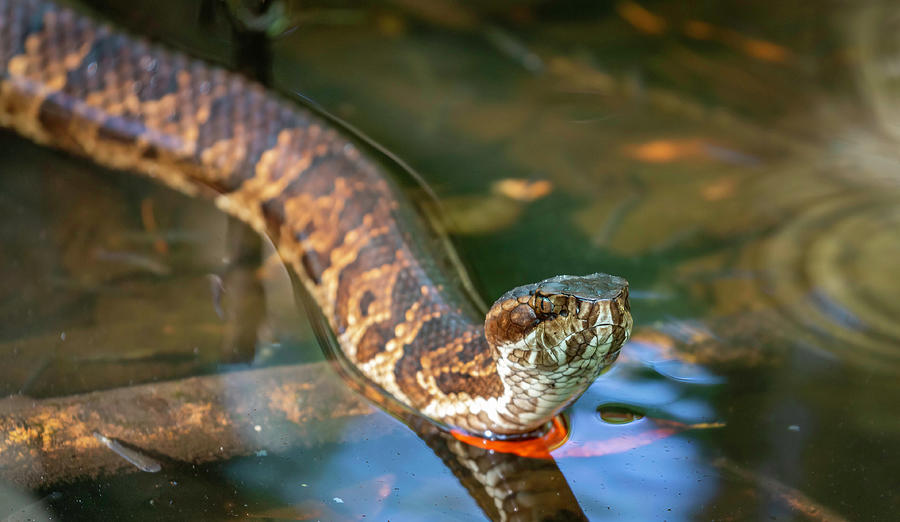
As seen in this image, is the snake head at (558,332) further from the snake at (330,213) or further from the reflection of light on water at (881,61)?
the reflection of light on water at (881,61)

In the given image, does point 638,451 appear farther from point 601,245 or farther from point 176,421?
point 176,421

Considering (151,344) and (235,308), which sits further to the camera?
(235,308)

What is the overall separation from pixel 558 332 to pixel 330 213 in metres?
1.43

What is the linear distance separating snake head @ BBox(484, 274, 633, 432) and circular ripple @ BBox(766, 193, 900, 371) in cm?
132

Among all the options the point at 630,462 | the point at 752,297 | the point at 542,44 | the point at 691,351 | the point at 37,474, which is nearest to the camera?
the point at 37,474

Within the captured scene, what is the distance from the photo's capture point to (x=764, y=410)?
10.0 feet

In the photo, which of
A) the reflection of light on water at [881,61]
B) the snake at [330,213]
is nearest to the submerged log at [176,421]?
the snake at [330,213]

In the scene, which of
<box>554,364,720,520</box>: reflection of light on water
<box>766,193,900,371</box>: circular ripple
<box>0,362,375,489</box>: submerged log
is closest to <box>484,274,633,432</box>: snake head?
<box>554,364,720,520</box>: reflection of light on water

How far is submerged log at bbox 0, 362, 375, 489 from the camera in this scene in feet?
8.59

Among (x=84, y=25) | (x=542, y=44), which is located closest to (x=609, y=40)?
(x=542, y=44)

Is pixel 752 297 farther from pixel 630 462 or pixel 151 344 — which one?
pixel 151 344

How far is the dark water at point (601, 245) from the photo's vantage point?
2.72m

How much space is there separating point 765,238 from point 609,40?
1.81 m

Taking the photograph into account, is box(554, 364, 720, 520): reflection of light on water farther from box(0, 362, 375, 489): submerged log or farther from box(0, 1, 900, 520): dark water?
box(0, 362, 375, 489): submerged log
